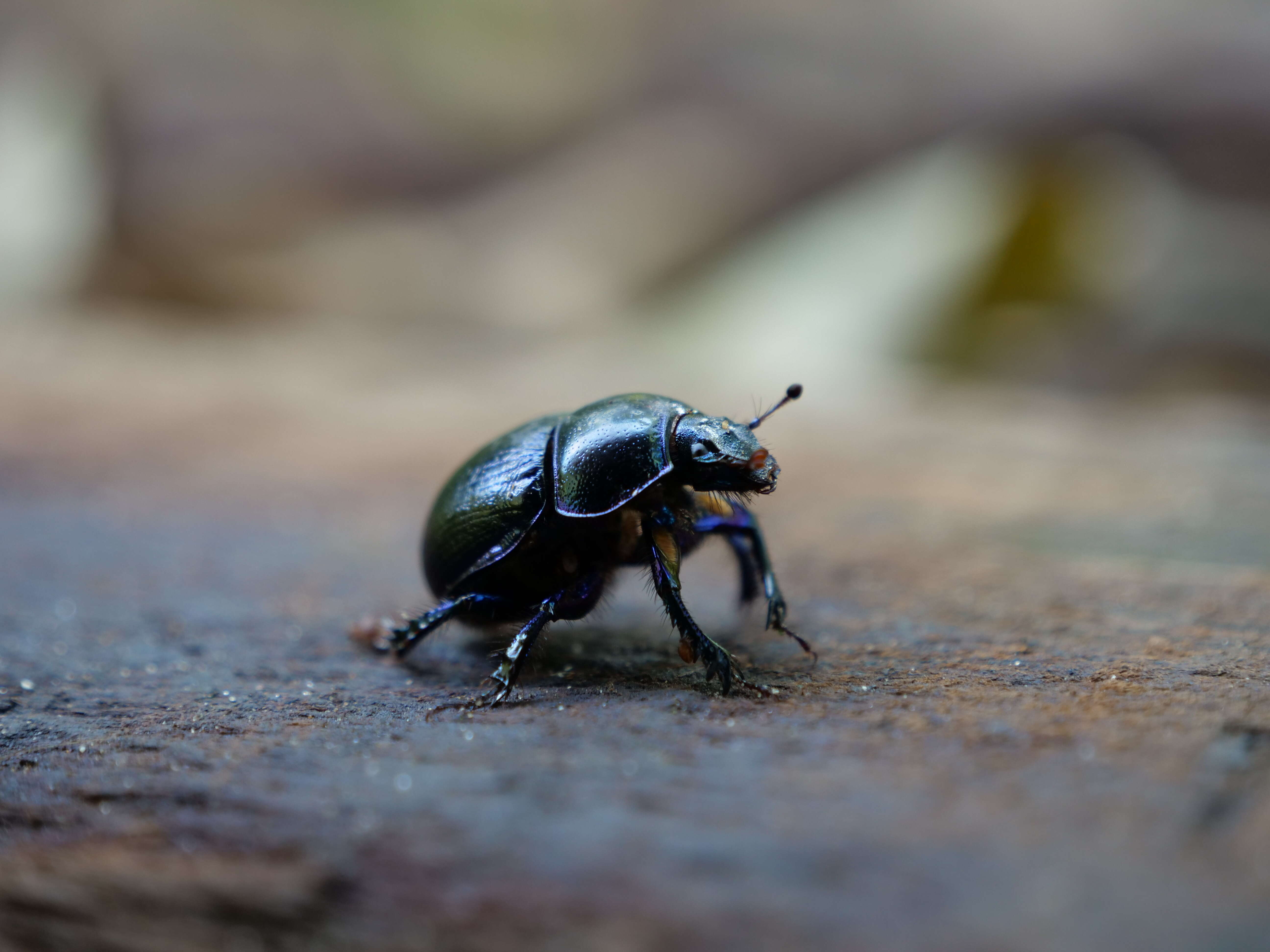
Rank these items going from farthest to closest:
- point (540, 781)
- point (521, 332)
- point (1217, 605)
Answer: point (521, 332)
point (1217, 605)
point (540, 781)

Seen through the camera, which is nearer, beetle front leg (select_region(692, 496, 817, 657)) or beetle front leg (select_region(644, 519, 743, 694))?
beetle front leg (select_region(644, 519, 743, 694))

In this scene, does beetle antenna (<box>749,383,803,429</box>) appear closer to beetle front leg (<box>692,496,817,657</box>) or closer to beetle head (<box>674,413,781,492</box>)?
beetle head (<box>674,413,781,492</box>)

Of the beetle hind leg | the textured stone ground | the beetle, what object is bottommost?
the textured stone ground

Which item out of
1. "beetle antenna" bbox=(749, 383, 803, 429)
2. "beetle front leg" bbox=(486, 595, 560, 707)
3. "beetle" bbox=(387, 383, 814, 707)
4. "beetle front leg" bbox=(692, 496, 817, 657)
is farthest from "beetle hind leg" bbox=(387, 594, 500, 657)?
"beetle antenna" bbox=(749, 383, 803, 429)

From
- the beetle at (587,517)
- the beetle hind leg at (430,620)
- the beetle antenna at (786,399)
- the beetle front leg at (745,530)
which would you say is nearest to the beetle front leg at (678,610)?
the beetle at (587,517)

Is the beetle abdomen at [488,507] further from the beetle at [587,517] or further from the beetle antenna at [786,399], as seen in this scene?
the beetle antenna at [786,399]

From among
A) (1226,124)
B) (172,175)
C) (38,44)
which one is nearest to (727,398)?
(1226,124)

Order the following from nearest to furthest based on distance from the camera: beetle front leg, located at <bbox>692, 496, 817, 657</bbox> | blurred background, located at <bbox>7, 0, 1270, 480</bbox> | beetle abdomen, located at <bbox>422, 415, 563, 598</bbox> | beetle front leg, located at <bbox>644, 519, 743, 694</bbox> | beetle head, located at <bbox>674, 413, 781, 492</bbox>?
beetle front leg, located at <bbox>644, 519, 743, 694</bbox> < beetle head, located at <bbox>674, 413, 781, 492</bbox> < beetle abdomen, located at <bbox>422, 415, 563, 598</bbox> < beetle front leg, located at <bbox>692, 496, 817, 657</bbox> < blurred background, located at <bbox>7, 0, 1270, 480</bbox>

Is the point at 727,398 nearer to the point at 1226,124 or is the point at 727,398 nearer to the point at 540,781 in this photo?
the point at 540,781
